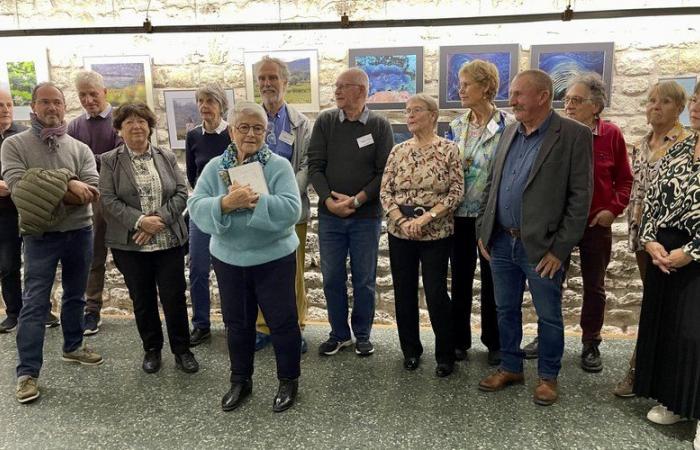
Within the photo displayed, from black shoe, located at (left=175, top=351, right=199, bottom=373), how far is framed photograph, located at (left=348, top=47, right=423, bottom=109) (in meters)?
2.31

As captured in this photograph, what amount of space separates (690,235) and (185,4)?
12.9 feet

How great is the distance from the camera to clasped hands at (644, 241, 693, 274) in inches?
81.1

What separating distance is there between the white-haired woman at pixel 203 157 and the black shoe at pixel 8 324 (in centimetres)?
136

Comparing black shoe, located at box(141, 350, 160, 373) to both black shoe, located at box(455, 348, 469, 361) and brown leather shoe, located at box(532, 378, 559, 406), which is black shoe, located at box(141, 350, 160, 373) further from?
brown leather shoe, located at box(532, 378, 559, 406)

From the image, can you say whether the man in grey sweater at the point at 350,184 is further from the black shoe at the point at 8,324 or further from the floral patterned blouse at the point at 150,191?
the black shoe at the point at 8,324

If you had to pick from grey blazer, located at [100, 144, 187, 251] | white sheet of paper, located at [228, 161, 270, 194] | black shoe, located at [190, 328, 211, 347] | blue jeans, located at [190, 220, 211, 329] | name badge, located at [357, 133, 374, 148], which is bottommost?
black shoe, located at [190, 328, 211, 347]

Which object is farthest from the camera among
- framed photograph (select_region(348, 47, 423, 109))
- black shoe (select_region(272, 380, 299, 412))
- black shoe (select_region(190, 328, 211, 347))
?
framed photograph (select_region(348, 47, 423, 109))

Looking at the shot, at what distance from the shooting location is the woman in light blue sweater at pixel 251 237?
2254mm

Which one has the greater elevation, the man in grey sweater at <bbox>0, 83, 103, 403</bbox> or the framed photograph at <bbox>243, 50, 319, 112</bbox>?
the framed photograph at <bbox>243, 50, 319, 112</bbox>

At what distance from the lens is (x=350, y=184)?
2.91 m

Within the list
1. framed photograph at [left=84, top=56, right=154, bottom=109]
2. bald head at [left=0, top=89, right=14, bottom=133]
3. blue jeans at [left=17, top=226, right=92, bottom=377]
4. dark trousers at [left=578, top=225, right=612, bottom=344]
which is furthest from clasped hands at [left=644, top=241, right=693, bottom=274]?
framed photograph at [left=84, top=56, right=154, bottom=109]

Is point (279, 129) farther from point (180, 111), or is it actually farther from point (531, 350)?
point (531, 350)

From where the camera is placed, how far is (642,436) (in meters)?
2.24

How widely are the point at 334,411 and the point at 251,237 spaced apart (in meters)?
0.98
